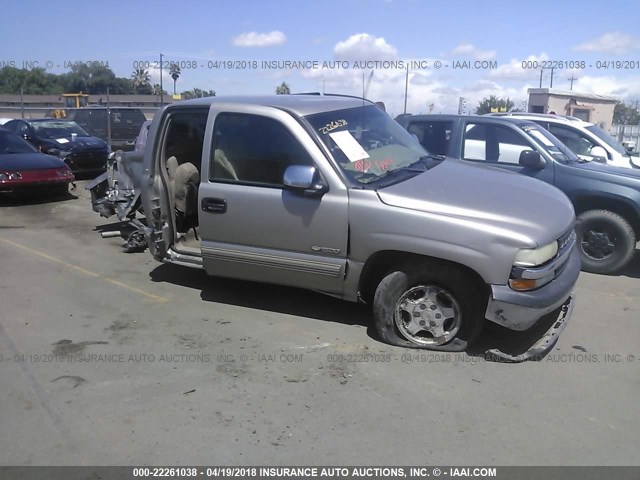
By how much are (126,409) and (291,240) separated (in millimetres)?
1787

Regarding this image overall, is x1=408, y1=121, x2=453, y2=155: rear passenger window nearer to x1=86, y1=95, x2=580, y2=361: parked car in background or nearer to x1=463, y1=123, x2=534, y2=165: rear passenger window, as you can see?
x1=463, y1=123, x2=534, y2=165: rear passenger window

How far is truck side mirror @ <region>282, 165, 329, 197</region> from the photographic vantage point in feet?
14.1

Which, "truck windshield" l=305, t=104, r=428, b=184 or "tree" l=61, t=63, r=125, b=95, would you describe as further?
"tree" l=61, t=63, r=125, b=95

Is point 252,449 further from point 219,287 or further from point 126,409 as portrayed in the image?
point 219,287

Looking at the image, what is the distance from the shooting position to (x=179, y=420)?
3.42 meters

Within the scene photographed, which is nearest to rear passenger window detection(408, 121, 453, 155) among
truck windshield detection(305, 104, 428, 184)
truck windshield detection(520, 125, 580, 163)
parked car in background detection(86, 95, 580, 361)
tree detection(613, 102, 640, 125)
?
truck windshield detection(520, 125, 580, 163)

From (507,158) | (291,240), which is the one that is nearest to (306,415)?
(291,240)

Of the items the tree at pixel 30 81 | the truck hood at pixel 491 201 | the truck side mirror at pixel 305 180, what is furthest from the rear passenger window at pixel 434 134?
the tree at pixel 30 81

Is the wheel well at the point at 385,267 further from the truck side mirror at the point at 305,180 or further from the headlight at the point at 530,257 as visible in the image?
the truck side mirror at the point at 305,180

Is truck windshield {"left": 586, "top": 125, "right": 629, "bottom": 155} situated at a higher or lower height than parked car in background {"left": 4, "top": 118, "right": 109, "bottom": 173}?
higher

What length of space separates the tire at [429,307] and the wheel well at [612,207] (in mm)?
3372

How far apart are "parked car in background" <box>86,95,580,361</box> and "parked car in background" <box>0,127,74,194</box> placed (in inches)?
214

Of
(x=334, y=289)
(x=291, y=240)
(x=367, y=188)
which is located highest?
(x=367, y=188)

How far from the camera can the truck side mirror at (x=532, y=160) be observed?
263 inches
